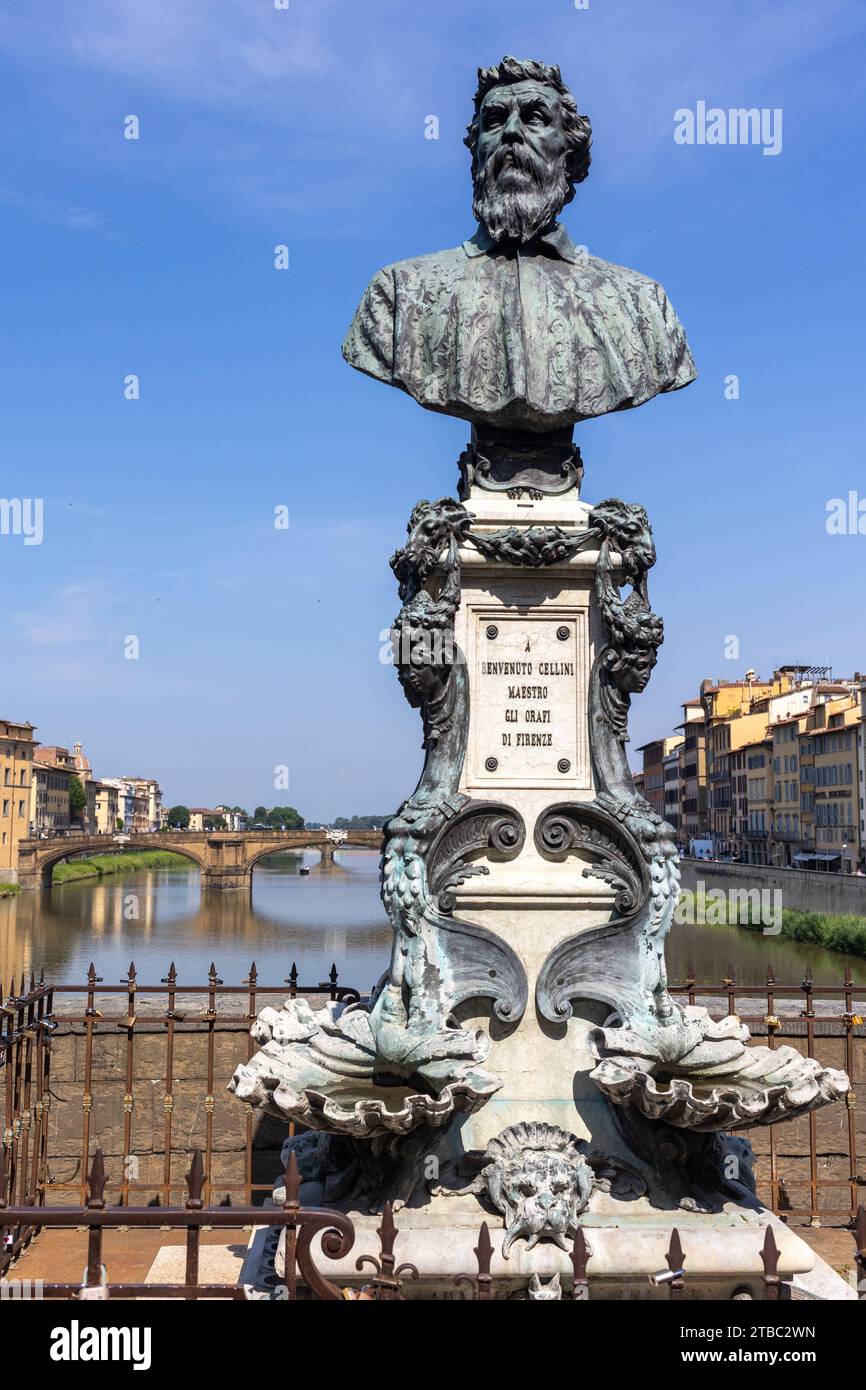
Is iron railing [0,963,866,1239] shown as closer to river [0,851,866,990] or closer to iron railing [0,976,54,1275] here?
iron railing [0,976,54,1275]

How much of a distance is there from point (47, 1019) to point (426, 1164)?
3.07m

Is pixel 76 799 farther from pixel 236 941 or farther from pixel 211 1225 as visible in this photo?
pixel 211 1225

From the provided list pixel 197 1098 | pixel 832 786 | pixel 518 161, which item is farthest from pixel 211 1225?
pixel 832 786

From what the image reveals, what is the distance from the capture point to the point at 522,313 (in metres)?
6.46

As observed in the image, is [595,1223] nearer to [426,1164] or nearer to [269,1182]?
[426,1164]

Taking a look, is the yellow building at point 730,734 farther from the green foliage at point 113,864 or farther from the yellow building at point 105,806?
the yellow building at point 105,806

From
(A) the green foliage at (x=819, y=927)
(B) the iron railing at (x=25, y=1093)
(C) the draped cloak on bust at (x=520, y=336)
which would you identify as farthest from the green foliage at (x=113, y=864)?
(C) the draped cloak on bust at (x=520, y=336)

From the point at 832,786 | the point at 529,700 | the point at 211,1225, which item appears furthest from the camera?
the point at 832,786

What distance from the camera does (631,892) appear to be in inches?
241

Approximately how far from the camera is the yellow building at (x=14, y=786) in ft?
217

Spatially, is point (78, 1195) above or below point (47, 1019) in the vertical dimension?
below

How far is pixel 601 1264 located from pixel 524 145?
17.3 feet

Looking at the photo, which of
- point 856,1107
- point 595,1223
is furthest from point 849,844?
point 595,1223

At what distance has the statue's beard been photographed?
6.54m
